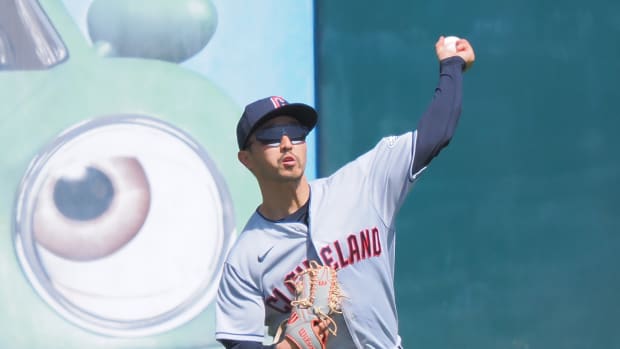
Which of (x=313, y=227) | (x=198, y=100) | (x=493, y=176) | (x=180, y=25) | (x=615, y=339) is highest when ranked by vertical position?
(x=180, y=25)

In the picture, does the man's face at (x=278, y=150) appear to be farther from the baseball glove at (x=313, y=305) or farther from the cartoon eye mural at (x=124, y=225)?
the cartoon eye mural at (x=124, y=225)

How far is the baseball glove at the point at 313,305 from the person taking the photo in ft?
11.2

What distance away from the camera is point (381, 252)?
354 cm

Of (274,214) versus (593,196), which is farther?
(593,196)

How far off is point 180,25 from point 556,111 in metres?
1.78

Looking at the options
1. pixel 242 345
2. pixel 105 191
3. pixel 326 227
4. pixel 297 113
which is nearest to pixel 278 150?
pixel 297 113

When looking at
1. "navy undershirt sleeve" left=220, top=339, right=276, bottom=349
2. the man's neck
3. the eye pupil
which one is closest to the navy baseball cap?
the man's neck

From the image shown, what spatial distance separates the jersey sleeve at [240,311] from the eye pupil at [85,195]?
2.00 m

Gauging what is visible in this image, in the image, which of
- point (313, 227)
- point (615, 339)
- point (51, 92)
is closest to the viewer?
point (313, 227)

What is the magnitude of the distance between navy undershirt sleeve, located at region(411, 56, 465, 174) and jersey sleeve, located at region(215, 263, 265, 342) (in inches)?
23.6

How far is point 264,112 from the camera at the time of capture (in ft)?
11.5

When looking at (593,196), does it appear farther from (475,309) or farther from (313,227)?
(313,227)

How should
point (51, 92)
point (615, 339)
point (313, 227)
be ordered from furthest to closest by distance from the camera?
point (615, 339)
point (51, 92)
point (313, 227)

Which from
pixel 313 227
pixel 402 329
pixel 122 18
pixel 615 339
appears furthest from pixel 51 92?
pixel 615 339
